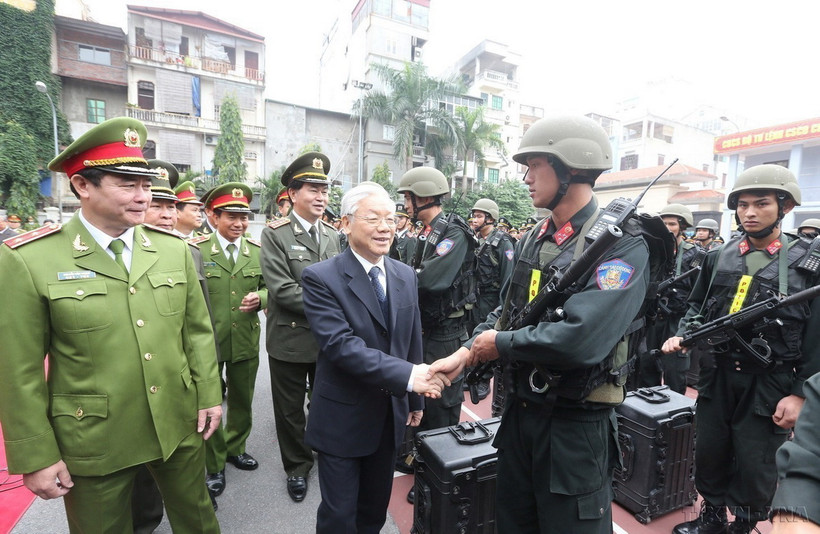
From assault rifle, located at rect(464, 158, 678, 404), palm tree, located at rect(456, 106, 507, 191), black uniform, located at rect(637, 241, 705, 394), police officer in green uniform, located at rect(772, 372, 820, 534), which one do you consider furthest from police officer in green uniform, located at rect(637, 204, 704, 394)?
palm tree, located at rect(456, 106, 507, 191)

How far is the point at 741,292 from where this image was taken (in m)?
2.94

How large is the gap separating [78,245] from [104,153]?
1.48 ft

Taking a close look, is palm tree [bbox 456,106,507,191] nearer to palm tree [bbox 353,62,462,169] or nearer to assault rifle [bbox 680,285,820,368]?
palm tree [bbox 353,62,462,169]

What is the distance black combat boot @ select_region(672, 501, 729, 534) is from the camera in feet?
9.48

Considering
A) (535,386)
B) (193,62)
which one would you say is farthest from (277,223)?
(193,62)

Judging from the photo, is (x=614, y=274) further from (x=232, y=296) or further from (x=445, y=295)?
(x=232, y=296)

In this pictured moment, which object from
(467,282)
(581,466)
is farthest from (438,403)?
(581,466)

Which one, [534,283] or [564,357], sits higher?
[534,283]

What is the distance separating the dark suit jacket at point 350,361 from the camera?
Result: 2092mm

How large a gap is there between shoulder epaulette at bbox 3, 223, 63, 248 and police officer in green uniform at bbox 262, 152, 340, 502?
1557 mm

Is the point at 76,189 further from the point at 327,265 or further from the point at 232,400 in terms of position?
the point at 232,400

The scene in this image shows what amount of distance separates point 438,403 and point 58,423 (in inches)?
99.8

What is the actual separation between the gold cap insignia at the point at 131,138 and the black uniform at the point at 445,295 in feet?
7.47

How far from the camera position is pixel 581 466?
1.87 metres
